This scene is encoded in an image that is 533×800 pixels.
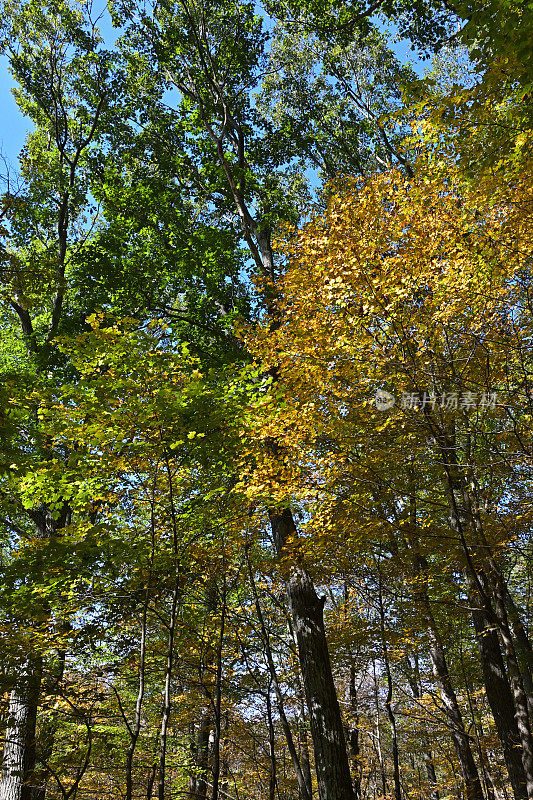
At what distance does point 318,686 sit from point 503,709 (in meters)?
3.48

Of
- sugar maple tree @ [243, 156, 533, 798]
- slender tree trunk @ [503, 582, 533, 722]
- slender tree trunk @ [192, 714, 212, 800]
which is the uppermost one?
sugar maple tree @ [243, 156, 533, 798]

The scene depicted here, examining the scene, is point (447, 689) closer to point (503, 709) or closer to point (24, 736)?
point (503, 709)

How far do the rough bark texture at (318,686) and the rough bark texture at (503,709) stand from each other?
8.67 feet

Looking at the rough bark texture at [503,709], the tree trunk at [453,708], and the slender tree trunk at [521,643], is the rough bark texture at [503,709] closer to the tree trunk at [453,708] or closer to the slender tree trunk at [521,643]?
the tree trunk at [453,708]

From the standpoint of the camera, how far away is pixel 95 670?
441 centimetres

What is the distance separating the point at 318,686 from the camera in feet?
19.2

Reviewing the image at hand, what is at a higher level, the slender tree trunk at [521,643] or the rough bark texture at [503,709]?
the slender tree trunk at [521,643]

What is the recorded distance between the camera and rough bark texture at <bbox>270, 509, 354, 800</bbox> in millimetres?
5328

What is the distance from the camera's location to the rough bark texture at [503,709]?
7137mm

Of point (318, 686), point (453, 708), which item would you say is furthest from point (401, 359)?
point (453, 708)

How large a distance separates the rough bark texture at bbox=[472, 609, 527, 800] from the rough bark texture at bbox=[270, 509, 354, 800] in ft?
8.67

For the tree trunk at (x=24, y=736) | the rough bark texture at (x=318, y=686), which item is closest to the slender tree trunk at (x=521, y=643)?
the rough bark texture at (x=318, y=686)

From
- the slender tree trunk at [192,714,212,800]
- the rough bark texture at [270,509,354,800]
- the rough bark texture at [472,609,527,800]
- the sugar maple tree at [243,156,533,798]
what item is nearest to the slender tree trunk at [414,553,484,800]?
the rough bark texture at [472,609,527,800]

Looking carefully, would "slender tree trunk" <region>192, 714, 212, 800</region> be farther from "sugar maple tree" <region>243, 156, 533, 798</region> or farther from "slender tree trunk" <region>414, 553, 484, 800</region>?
"sugar maple tree" <region>243, 156, 533, 798</region>
